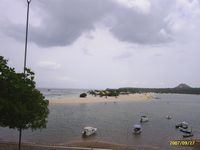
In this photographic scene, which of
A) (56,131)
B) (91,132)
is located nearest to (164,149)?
(91,132)

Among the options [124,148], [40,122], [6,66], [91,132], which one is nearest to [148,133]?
[91,132]

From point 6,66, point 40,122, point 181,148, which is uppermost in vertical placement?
point 6,66

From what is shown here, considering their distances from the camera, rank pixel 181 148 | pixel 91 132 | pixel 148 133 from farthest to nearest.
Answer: pixel 148 133, pixel 91 132, pixel 181 148

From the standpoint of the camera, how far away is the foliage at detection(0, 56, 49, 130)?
18781 millimetres

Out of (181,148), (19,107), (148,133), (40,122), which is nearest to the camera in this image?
(19,107)

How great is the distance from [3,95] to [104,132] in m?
28.8

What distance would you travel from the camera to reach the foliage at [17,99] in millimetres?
18781

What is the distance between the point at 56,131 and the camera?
148 feet

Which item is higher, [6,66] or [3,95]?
[6,66]

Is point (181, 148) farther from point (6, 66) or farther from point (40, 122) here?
point (6, 66)

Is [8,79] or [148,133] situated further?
[148,133]

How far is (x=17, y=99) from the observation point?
753 inches

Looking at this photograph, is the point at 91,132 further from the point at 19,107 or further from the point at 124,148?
the point at 19,107

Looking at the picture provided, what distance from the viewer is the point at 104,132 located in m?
45.8
